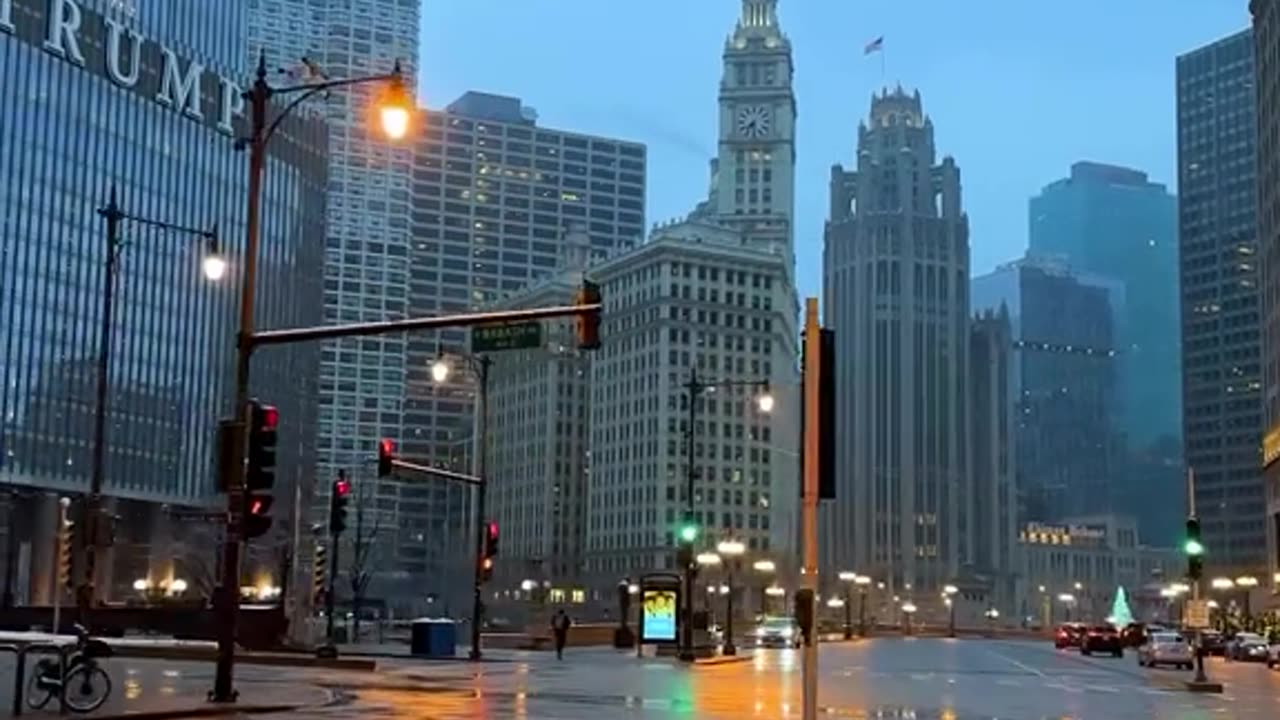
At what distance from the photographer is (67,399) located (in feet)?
372

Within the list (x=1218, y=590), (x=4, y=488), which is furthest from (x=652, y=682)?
(x=1218, y=590)

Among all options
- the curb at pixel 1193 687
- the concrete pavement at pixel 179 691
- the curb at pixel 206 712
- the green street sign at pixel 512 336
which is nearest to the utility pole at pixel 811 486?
the curb at pixel 206 712

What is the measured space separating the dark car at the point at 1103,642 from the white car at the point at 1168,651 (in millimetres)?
24030

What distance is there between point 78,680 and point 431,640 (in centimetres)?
3153

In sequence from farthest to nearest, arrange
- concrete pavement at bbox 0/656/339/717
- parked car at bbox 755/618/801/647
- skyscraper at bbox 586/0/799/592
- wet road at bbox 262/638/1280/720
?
1. skyscraper at bbox 586/0/799/592
2. parked car at bbox 755/618/801/647
3. wet road at bbox 262/638/1280/720
4. concrete pavement at bbox 0/656/339/717

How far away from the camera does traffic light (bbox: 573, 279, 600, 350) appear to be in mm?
25141

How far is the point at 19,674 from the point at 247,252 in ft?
29.5

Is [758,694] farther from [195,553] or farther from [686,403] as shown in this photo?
[686,403]

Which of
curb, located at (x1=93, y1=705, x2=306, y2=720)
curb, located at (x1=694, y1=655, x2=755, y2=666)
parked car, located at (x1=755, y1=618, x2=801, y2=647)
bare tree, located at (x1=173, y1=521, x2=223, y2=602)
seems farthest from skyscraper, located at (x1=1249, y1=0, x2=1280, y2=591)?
curb, located at (x1=93, y1=705, x2=306, y2=720)

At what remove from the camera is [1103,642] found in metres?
93.1

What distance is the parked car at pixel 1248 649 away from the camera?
89.4m

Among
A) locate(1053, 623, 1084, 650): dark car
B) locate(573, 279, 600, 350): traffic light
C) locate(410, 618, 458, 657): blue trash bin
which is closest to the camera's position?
locate(573, 279, 600, 350): traffic light

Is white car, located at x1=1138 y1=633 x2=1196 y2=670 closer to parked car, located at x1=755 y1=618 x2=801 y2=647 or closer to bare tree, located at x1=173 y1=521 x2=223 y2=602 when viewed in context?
parked car, located at x1=755 y1=618 x2=801 y2=647

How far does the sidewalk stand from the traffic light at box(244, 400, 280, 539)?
2930 millimetres
